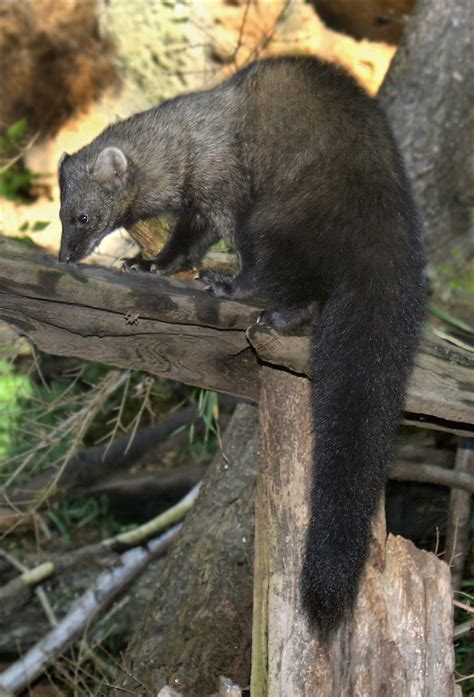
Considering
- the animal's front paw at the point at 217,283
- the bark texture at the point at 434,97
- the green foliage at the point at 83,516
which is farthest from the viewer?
the green foliage at the point at 83,516

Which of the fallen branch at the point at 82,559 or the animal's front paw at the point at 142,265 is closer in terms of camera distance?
the animal's front paw at the point at 142,265

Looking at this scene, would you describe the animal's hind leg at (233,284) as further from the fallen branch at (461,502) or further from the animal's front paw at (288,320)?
the fallen branch at (461,502)

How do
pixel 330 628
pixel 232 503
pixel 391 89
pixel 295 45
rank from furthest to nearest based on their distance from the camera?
1. pixel 295 45
2. pixel 391 89
3. pixel 232 503
4. pixel 330 628

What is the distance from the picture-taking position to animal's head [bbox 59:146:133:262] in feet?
12.7

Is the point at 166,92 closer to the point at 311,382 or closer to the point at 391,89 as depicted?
the point at 391,89

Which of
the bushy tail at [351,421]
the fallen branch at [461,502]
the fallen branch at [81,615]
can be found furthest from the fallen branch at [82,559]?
the bushy tail at [351,421]

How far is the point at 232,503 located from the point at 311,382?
1.25 metres

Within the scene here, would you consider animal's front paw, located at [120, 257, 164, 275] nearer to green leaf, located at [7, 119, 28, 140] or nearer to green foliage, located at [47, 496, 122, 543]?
green foliage, located at [47, 496, 122, 543]

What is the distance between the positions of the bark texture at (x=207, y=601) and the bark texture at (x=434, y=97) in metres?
2.08

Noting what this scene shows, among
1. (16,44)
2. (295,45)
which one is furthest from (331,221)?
(16,44)

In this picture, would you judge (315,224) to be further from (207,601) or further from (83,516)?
(83,516)

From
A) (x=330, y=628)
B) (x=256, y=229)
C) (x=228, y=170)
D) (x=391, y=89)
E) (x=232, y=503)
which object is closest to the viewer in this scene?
(x=330, y=628)

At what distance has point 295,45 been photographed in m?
8.70

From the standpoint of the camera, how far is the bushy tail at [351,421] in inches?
112
